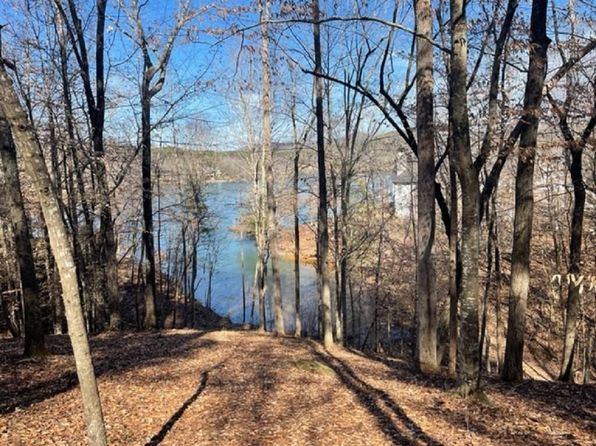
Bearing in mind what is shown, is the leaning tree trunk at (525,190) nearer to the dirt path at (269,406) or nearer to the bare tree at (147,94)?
the dirt path at (269,406)

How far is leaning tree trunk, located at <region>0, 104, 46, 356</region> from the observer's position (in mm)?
6766

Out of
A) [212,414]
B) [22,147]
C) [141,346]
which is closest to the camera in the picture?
[22,147]

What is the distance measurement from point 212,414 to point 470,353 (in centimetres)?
342

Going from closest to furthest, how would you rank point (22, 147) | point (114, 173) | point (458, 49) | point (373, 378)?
point (22, 147)
point (458, 49)
point (373, 378)
point (114, 173)

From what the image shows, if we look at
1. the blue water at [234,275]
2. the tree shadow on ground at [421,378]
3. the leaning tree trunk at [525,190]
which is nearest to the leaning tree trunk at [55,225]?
the tree shadow on ground at [421,378]

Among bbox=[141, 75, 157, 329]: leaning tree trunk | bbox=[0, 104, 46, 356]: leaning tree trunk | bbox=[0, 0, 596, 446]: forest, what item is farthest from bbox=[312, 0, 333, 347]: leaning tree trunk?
bbox=[0, 104, 46, 356]: leaning tree trunk

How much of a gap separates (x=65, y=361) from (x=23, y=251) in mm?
Result: 1937

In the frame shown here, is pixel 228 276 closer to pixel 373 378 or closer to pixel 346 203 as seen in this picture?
pixel 346 203

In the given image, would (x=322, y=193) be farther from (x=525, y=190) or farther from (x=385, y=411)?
(x=385, y=411)

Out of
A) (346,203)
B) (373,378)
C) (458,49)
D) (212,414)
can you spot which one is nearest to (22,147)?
(212,414)

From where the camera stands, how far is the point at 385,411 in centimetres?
553

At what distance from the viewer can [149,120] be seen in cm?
1166

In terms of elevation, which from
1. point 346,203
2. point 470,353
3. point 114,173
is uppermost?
point 114,173

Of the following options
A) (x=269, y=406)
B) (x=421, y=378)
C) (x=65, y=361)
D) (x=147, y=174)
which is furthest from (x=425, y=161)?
(x=147, y=174)
